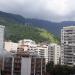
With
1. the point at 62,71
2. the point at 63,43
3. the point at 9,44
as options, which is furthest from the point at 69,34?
the point at 62,71

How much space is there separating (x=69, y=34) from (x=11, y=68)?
149 ft

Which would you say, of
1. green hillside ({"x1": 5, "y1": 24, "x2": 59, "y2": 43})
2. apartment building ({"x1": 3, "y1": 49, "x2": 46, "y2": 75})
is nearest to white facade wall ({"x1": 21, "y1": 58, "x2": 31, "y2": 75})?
apartment building ({"x1": 3, "y1": 49, "x2": 46, "y2": 75})

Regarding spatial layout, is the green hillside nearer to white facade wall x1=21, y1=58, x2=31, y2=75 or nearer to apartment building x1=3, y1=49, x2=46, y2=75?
apartment building x1=3, y1=49, x2=46, y2=75

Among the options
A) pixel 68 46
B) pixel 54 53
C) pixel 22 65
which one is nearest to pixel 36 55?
pixel 22 65

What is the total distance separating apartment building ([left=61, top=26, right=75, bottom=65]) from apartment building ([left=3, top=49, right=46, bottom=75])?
3185 cm

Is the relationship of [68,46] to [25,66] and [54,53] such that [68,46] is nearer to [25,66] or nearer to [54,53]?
[54,53]

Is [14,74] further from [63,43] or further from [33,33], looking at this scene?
[33,33]

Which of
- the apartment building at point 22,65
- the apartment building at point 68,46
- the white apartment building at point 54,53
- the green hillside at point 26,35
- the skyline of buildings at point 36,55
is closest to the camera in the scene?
the apartment building at point 22,65

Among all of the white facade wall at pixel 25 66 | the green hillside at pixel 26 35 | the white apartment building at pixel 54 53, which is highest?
the green hillside at pixel 26 35

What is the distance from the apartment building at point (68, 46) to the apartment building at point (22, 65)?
31850 millimetres

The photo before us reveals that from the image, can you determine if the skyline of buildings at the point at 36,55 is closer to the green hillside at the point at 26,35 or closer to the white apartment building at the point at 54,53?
the white apartment building at the point at 54,53

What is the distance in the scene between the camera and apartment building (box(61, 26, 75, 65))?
83.6 meters

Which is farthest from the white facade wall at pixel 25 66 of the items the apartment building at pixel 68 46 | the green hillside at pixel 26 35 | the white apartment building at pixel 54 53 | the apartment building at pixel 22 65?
the green hillside at pixel 26 35

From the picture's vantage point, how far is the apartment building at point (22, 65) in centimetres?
4544
